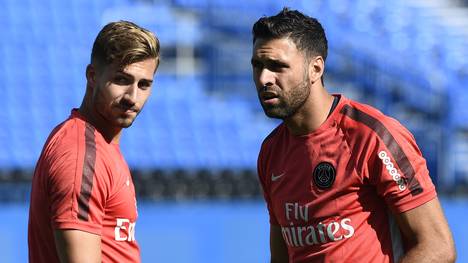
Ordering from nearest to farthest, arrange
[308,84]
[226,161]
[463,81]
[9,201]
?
1. [308,84]
2. [9,201]
3. [226,161]
4. [463,81]

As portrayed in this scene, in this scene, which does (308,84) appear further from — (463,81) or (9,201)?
(463,81)

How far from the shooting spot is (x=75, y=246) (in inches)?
107

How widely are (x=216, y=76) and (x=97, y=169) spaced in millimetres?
10708

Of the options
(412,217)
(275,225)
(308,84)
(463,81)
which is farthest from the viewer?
(463,81)

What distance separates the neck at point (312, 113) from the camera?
10.0 ft

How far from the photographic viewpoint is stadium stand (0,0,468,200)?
40.4 feet

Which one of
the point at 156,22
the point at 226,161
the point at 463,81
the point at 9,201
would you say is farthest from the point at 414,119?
the point at 9,201

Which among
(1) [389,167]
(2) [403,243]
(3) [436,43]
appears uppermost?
(3) [436,43]

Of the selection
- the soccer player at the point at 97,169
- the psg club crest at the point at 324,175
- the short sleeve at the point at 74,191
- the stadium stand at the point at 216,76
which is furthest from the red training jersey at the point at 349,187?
the stadium stand at the point at 216,76

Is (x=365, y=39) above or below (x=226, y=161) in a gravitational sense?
above

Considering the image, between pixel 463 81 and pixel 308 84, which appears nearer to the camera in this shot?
pixel 308 84

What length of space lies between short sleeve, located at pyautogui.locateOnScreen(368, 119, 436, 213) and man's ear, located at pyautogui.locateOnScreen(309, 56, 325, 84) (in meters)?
0.29

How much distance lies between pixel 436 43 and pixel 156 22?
4162 millimetres

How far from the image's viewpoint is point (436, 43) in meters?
13.9
